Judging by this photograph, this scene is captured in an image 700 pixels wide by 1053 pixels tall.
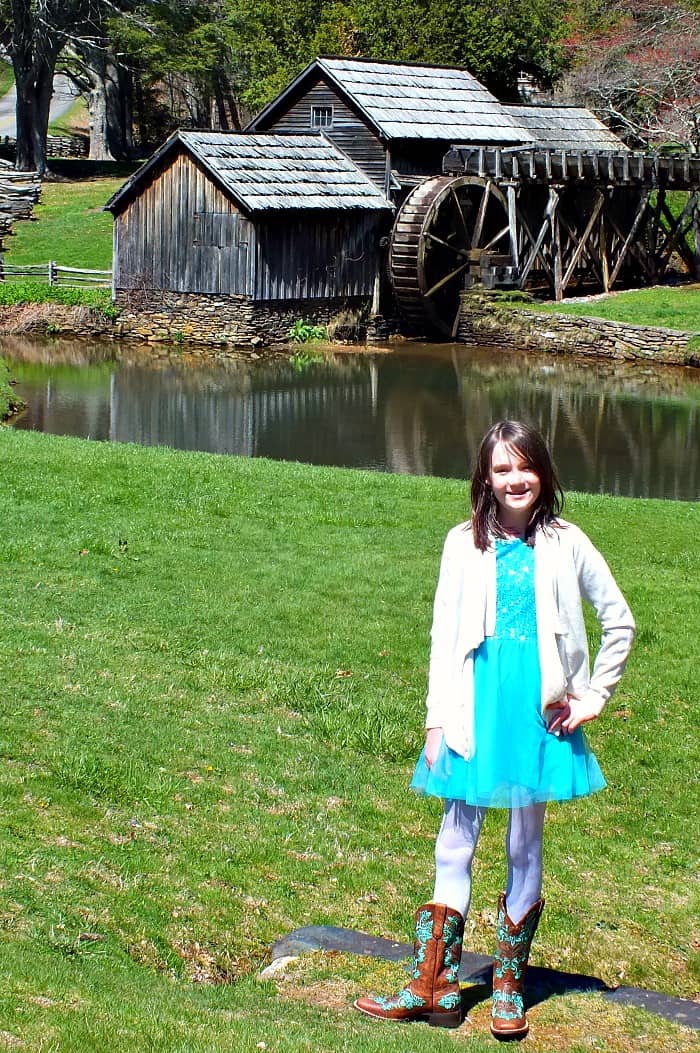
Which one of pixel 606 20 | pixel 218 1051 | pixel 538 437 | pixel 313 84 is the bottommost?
pixel 218 1051

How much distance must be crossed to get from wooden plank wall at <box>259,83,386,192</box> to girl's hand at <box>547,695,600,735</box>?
3201 centimetres

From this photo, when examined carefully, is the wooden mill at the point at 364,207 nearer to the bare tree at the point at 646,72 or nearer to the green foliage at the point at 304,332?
the green foliage at the point at 304,332

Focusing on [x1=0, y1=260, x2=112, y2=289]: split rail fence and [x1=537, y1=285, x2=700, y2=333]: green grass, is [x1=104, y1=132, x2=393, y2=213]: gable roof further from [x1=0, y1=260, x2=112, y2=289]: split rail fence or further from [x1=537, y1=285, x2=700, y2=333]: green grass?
[x1=537, y1=285, x2=700, y2=333]: green grass

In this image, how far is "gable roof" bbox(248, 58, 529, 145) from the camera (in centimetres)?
3453

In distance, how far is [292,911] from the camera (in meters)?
5.54

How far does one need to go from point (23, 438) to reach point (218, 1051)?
13.5 m

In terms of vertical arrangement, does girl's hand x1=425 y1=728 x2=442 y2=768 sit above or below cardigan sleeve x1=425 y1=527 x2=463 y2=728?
below

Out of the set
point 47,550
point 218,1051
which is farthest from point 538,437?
point 47,550

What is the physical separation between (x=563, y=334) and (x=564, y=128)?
1098cm

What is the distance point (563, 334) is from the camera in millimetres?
31812

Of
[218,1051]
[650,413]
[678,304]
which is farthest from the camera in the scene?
[678,304]

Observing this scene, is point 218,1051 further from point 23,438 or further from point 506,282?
point 506,282

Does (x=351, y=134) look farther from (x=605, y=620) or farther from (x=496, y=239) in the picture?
(x=605, y=620)

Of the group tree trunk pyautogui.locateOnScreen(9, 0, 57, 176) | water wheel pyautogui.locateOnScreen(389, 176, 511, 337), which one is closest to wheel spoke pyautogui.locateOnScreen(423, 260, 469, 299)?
water wheel pyautogui.locateOnScreen(389, 176, 511, 337)
